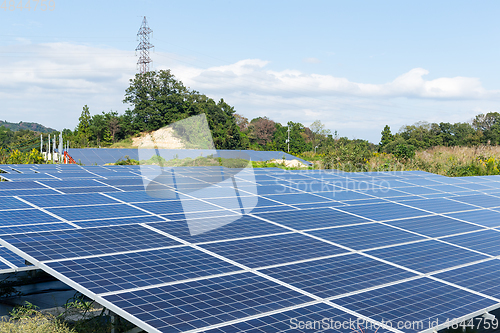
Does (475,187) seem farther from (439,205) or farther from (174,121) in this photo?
(174,121)

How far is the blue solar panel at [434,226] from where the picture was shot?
1122 cm

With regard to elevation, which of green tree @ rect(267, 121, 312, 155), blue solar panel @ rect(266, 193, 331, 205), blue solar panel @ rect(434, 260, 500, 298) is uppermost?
green tree @ rect(267, 121, 312, 155)

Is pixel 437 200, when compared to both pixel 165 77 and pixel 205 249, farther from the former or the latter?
pixel 165 77

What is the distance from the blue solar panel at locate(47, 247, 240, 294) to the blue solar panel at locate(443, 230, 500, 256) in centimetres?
608

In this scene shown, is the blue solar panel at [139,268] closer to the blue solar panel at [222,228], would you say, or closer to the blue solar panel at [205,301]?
the blue solar panel at [205,301]

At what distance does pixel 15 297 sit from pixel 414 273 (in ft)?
33.4

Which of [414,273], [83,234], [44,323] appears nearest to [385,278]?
[414,273]

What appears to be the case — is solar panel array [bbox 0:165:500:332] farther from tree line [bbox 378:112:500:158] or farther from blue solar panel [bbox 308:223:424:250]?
tree line [bbox 378:112:500:158]

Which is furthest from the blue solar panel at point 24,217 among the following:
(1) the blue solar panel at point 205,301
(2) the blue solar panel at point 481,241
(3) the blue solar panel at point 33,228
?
(2) the blue solar panel at point 481,241

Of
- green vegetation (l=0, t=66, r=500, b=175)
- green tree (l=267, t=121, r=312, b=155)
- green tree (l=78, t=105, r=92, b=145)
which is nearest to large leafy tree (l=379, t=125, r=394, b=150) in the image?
green vegetation (l=0, t=66, r=500, b=175)

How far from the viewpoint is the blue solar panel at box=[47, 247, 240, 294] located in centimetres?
633

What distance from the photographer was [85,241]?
332 inches

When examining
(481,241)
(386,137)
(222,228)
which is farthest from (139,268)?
(386,137)

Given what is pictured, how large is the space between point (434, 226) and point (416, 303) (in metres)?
6.18
